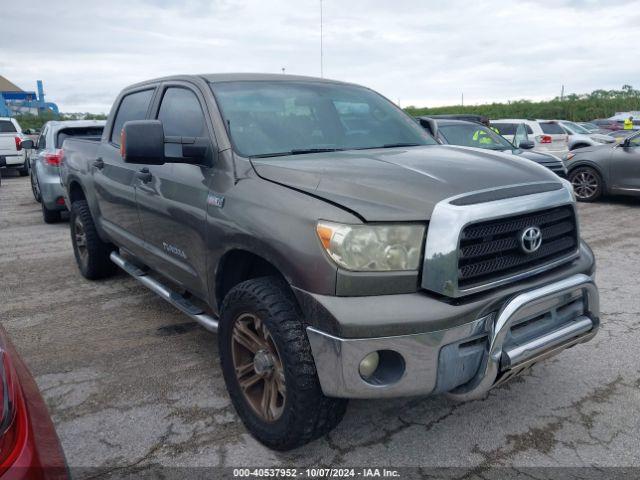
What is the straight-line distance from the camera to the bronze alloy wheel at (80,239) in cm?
547

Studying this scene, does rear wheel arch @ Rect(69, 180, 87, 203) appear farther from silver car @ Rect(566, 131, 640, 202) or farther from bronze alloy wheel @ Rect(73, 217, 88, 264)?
silver car @ Rect(566, 131, 640, 202)

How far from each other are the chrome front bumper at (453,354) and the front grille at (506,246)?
0.14m

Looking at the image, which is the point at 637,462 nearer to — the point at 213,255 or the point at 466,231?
the point at 466,231

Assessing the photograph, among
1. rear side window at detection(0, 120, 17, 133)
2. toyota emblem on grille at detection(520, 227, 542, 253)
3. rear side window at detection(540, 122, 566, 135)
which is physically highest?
rear side window at detection(0, 120, 17, 133)

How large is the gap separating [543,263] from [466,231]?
0.59 meters

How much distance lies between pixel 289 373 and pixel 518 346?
102 cm

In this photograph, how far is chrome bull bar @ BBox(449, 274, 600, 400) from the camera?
227 centimetres

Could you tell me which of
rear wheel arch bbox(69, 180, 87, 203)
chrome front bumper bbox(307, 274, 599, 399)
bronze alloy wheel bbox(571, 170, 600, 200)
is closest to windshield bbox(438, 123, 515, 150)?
bronze alloy wheel bbox(571, 170, 600, 200)

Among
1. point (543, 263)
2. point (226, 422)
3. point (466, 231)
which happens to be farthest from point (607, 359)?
point (226, 422)

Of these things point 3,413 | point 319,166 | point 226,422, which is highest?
point 319,166

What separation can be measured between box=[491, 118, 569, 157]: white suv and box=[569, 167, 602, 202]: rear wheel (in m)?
5.93

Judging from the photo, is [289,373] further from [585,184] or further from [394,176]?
[585,184]

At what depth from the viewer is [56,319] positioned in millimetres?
4473

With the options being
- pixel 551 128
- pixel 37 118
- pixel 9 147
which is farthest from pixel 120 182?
pixel 37 118
